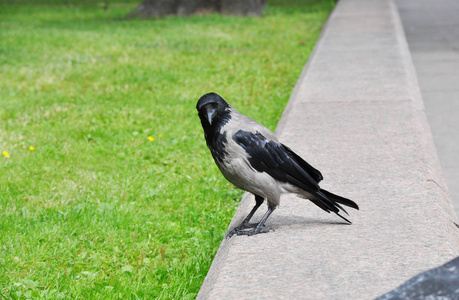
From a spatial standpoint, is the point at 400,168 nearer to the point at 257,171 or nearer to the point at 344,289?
the point at 257,171

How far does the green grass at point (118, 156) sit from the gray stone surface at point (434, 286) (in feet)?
5.56

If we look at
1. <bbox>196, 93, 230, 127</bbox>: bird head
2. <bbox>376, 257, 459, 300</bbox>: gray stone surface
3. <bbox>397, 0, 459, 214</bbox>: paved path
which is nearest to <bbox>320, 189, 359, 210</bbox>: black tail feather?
<bbox>196, 93, 230, 127</bbox>: bird head

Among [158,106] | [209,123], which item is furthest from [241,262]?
[158,106]

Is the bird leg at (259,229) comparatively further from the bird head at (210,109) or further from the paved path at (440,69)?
the paved path at (440,69)

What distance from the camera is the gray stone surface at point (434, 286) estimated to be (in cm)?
166

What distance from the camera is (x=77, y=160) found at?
18.3 feet

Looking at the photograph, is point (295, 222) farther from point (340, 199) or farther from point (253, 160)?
point (253, 160)

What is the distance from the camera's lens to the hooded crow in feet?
10.3

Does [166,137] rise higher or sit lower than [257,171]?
lower

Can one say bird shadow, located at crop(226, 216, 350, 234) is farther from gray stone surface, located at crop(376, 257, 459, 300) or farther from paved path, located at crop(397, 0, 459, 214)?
paved path, located at crop(397, 0, 459, 214)

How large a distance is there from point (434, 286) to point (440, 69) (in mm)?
9350

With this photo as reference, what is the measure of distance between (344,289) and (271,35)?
11617 mm

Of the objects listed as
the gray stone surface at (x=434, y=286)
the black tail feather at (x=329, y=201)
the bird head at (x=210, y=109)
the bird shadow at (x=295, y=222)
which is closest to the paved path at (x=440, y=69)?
the bird shadow at (x=295, y=222)

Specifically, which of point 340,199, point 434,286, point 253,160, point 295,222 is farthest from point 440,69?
point 434,286
